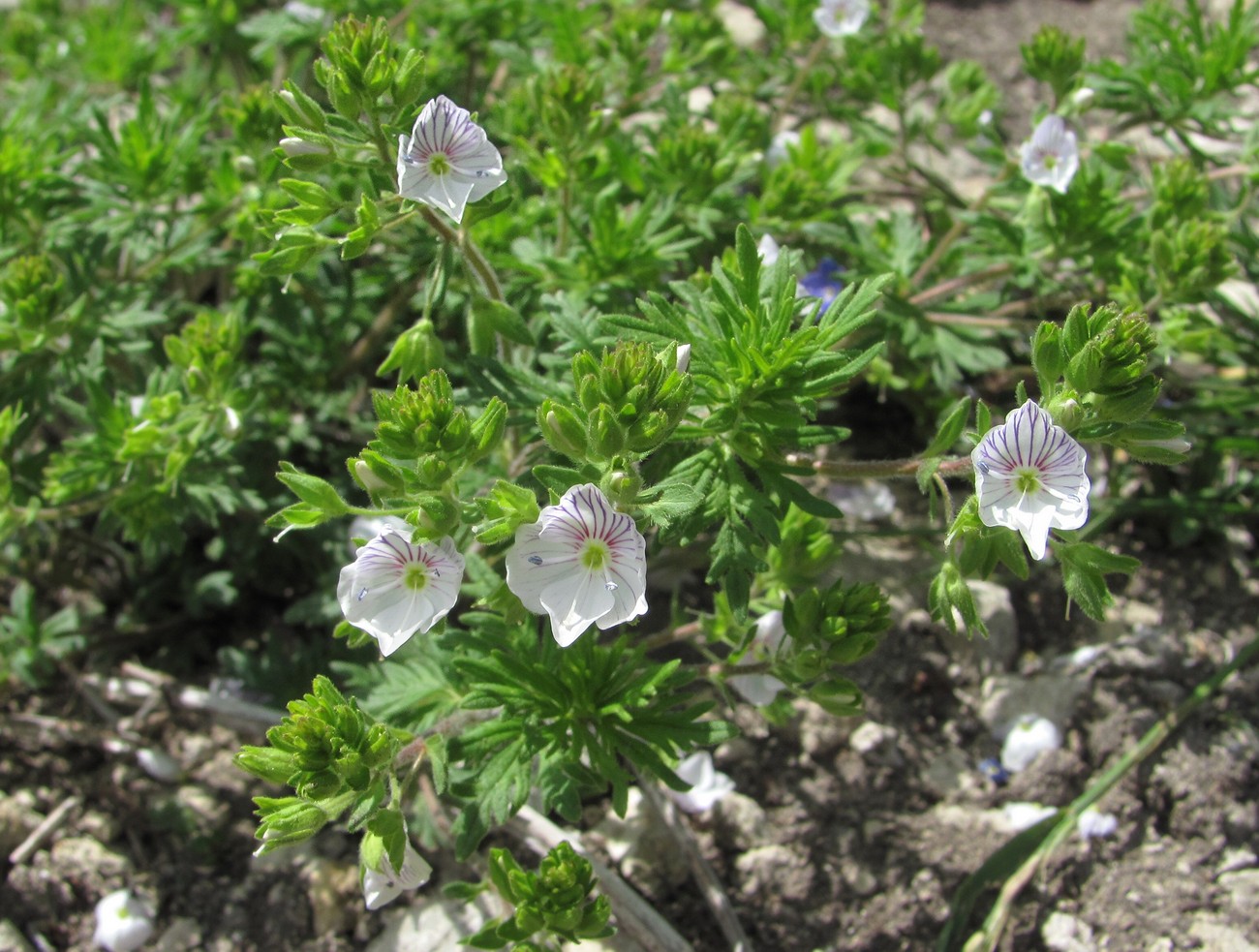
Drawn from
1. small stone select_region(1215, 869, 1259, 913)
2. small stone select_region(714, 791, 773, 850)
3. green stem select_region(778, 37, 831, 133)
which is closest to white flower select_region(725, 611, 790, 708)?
small stone select_region(714, 791, 773, 850)

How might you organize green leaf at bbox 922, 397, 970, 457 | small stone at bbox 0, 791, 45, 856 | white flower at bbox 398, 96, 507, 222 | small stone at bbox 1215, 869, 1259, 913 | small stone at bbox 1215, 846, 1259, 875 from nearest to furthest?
white flower at bbox 398, 96, 507, 222
green leaf at bbox 922, 397, 970, 457
small stone at bbox 1215, 869, 1259, 913
small stone at bbox 1215, 846, 1259, 875
small stone at bbox 0, 791, 45, 856

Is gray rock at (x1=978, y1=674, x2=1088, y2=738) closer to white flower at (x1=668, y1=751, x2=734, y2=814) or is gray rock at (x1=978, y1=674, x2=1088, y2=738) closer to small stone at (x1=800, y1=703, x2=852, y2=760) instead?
small stone at (x1=800, y1=703, x2=852, y2=760)

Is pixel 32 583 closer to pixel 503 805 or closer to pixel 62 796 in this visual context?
pixel 62 796

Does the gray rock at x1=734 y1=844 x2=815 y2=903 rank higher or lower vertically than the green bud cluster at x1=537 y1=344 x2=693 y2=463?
lower

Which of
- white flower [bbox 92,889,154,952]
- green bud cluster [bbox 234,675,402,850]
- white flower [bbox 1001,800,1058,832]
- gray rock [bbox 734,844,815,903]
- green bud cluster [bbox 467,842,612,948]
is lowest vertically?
white flower [bbox 92,889,154,952]

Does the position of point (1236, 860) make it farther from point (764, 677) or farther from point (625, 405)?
point (625, 405)

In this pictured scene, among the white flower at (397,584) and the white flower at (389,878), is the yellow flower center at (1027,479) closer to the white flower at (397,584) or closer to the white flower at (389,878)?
the white flower at (397,584)

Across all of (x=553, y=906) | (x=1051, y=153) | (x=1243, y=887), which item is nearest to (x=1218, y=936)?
(x=1243, y=887)

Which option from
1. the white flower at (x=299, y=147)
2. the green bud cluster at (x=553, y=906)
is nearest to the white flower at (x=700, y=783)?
the green bud cluster at (x=553, y=906)

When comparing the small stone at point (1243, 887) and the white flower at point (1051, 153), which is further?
the white flower at point (1051, 153)
